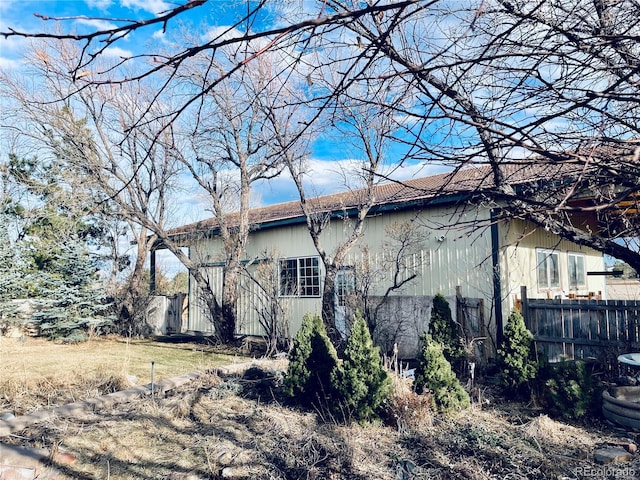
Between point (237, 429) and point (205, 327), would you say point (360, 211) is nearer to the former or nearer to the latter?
point (237, 429)

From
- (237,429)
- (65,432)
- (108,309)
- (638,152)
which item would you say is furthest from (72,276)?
(638,152)

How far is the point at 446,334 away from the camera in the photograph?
647 centimetres

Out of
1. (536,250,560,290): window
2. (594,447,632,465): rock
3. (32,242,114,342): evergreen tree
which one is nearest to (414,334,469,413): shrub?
(594,447,632,465): rock

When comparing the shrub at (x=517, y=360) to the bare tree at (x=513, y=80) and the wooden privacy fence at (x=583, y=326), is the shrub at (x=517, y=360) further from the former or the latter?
the bare tree at (x=513, y=80)

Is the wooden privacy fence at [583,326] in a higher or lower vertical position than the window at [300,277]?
lower

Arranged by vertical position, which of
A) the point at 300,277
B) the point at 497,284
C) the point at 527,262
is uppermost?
the point at 527,262

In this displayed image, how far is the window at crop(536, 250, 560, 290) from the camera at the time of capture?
30.1ft

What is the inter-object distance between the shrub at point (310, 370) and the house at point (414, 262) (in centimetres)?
273

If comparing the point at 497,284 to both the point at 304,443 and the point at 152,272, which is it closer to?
the point at 304,443

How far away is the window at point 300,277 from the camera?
11.3m

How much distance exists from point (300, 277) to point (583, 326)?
665 cm

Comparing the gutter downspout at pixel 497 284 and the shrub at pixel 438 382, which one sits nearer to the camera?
the shrub at pixel 438 382

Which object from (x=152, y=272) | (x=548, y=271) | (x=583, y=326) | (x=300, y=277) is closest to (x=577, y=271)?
(x=548, y=271)

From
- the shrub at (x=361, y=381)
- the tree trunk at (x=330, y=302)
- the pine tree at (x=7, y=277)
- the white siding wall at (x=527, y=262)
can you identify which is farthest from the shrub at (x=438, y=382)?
the pine tree at (x=7, y=277)
